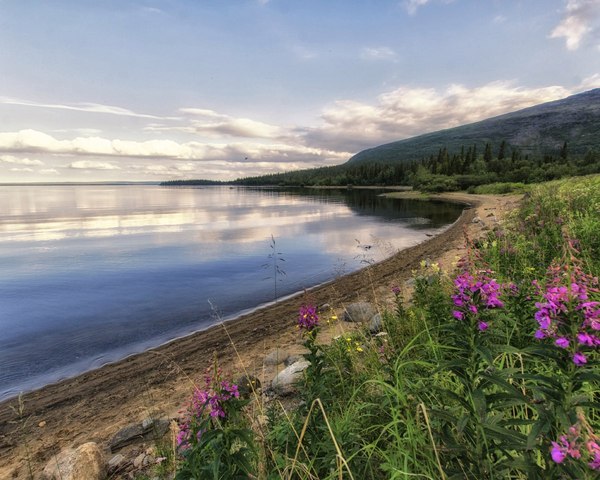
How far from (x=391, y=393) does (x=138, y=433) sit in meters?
4.57

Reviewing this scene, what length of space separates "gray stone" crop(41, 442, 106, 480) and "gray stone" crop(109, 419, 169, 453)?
0.72m

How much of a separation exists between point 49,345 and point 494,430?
13124 millimetres

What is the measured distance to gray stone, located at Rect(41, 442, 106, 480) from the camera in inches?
176

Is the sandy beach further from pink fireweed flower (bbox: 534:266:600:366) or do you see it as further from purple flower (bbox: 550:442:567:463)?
purple flower (bbox: 550:442:567:463)

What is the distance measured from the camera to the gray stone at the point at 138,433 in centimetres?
547

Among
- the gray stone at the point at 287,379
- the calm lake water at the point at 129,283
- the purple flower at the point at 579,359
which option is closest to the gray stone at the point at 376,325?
the gray stone at the point at 287,379

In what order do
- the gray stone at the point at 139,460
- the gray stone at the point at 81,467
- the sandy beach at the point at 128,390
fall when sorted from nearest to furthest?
the gray stone at the point at 81,467 < the gray stone at the point at 139,460 < the sandy beach at the point at 128,390

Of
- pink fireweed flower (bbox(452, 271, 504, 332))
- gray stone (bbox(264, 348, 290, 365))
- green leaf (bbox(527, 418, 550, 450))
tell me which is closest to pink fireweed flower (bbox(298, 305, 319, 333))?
pink fireweed flower (bbox(452, 271, 504, 332))

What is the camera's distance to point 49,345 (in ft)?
35.9

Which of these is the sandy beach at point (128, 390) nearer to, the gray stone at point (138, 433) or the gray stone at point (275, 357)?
the gray stone at point (275, 357)

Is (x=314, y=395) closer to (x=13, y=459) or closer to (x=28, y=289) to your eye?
(x=13, y=459)

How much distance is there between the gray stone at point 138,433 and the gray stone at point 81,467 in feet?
2.37

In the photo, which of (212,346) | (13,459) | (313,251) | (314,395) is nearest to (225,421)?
(314,395)

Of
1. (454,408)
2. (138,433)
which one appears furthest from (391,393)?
(138,433)
